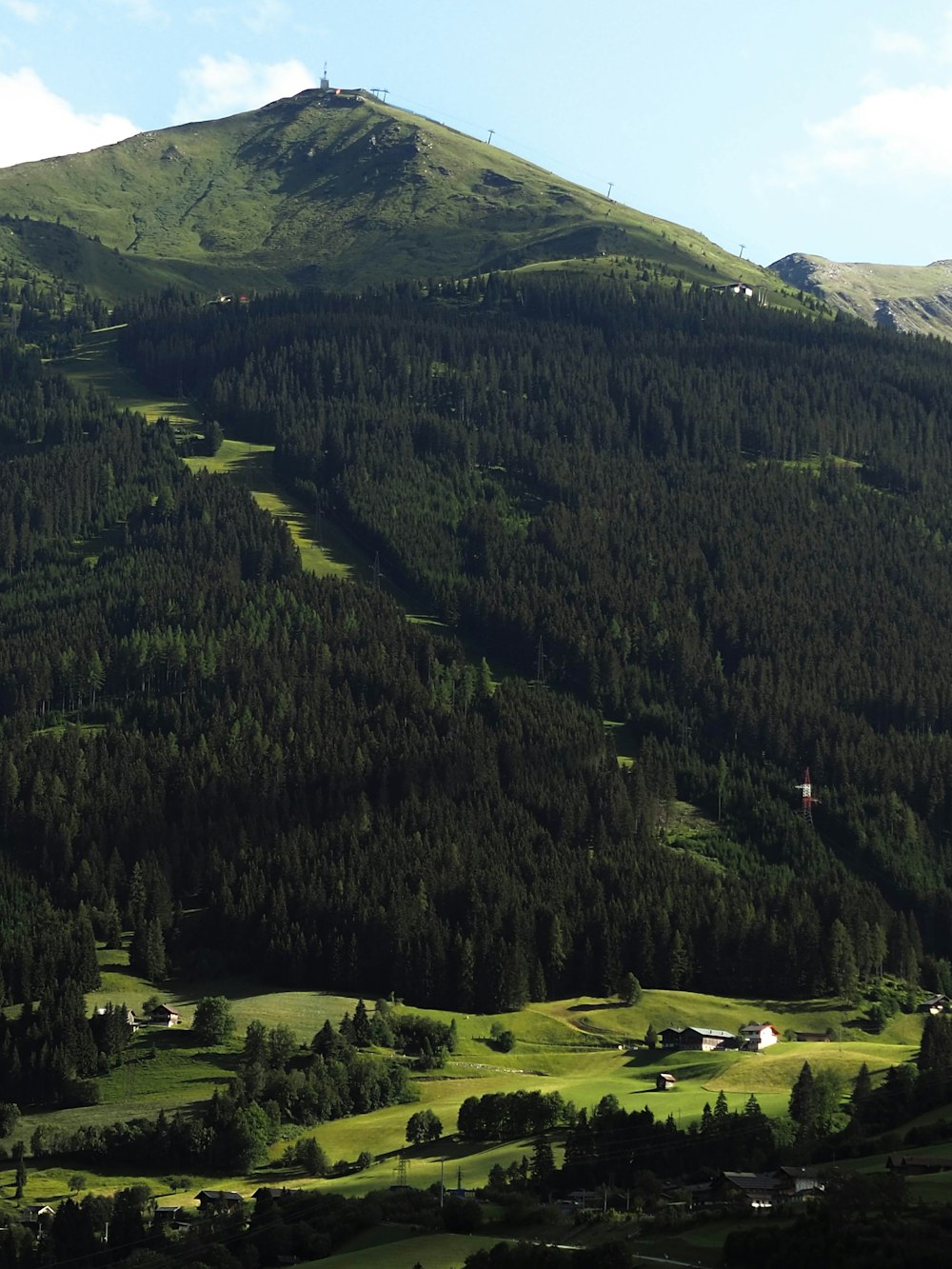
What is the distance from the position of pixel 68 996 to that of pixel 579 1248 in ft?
259

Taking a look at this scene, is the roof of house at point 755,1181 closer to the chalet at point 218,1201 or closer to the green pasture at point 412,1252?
the green pasture at point 412,1252

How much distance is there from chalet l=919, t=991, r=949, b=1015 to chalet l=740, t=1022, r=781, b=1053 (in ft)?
75.3

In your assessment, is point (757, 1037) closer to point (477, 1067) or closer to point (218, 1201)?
point (477, 1067)

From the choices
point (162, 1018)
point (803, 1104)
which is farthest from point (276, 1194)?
point (162, 1018)

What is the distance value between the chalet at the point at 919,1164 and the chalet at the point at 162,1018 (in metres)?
77.5

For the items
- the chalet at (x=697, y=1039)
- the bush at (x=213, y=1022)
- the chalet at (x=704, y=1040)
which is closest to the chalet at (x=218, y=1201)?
the bush at (x=213, y=1022)

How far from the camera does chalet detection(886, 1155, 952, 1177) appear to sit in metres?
107

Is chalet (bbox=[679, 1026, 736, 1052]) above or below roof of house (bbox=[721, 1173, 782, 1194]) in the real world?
below

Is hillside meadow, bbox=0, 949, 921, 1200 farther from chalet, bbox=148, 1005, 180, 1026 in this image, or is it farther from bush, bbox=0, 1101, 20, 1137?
chalet, bbox=148, 1005, 180, 1026

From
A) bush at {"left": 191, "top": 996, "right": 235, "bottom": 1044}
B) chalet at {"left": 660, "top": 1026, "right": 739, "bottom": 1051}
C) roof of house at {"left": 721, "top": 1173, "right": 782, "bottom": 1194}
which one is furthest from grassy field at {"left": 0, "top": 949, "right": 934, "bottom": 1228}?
roof of house at {"left": 721, "top": 1173, "right": 782, "bottom": 1194}

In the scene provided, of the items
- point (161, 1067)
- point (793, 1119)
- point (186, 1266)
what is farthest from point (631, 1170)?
point (161, 1067)

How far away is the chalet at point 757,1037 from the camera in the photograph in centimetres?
16750

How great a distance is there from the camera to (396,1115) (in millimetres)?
149500

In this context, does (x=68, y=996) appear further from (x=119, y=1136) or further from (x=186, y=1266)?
(x=186, y=1266)
